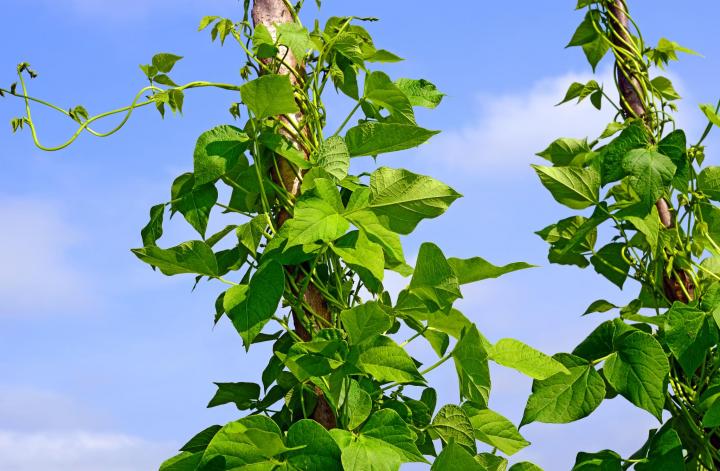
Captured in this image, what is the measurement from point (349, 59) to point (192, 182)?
401 mm

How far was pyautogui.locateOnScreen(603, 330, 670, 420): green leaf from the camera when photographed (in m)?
1.59

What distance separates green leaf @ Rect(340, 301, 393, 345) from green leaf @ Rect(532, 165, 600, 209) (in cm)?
64

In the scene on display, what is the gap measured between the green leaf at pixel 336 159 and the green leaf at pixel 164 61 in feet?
1.26

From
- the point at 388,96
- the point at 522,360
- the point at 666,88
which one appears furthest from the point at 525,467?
the point at 666,88

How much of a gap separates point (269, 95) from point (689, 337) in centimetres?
96

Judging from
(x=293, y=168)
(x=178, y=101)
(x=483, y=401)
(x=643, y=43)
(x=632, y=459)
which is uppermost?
(x=643, y=43)

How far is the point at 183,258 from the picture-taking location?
56.4 inches

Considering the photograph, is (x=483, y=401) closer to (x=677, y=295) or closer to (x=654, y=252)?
(x=654, y=252)

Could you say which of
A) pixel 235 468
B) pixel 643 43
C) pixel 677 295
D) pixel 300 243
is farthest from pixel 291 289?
pixel 643 43

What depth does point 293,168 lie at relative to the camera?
1.58 metres

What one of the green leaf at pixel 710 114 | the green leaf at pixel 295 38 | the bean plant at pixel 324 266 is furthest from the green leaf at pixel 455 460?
the green leaf at pixel 710 114

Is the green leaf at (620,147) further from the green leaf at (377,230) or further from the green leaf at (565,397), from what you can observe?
the green leaf at (377,230)

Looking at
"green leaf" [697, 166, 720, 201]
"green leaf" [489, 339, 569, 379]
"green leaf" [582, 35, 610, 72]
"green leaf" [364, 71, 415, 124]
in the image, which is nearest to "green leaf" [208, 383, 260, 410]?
"green leaf" [489, 339, 569, 379]

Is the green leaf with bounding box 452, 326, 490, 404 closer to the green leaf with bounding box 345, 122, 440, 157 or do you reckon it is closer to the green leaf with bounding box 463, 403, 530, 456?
the green leaf with bounding box 463, 403, 530, 456
